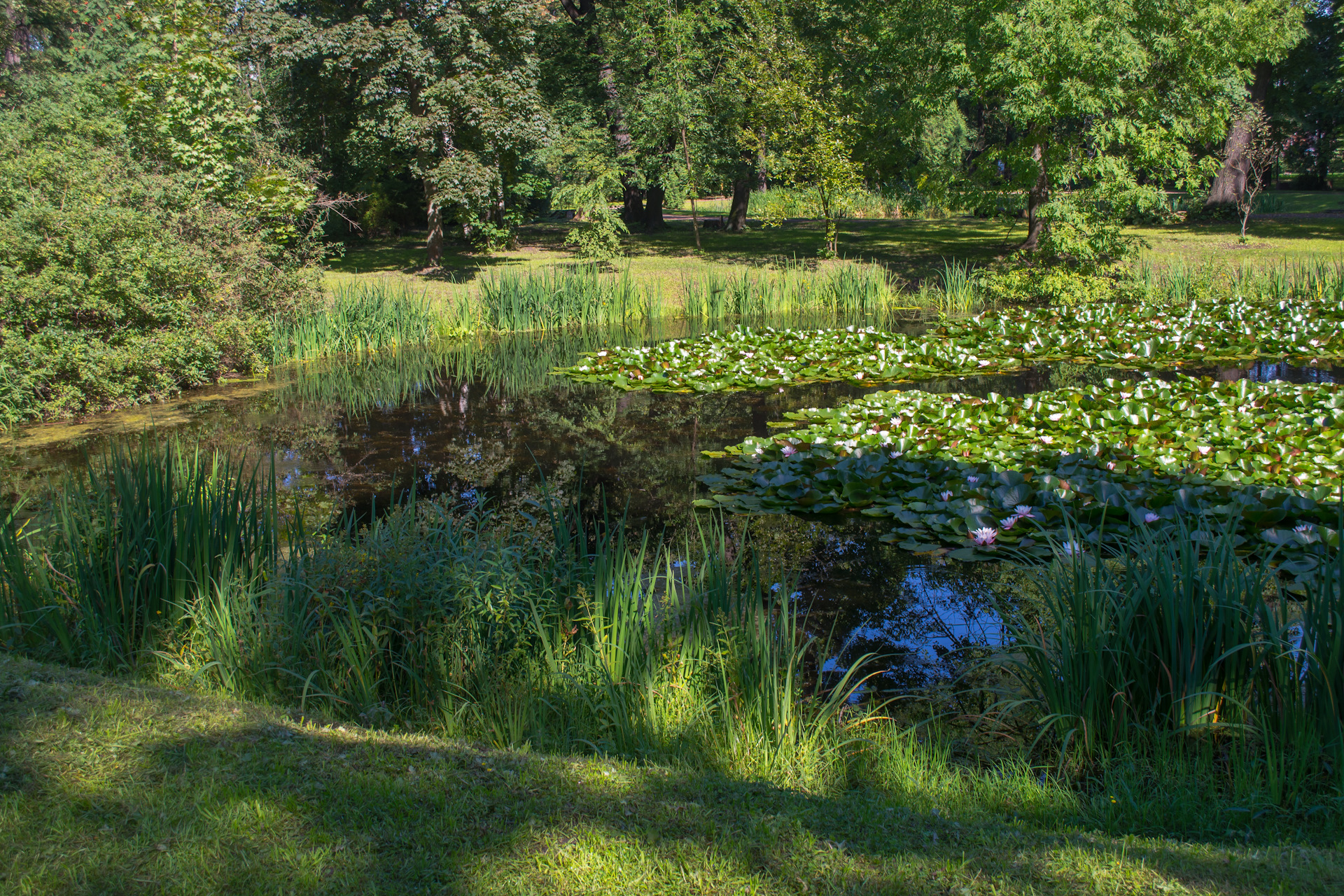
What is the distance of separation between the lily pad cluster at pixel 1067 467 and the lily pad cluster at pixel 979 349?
2670 mm

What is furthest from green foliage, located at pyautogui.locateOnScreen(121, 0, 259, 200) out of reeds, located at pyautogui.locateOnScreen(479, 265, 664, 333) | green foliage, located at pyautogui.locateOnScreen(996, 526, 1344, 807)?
green foliage, located at pyautogui.locateOnScreen(996, 526, 1344, 807)

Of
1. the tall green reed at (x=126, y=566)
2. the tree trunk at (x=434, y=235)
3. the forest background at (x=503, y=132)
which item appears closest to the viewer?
the tall green reed at (x=126, y=566)

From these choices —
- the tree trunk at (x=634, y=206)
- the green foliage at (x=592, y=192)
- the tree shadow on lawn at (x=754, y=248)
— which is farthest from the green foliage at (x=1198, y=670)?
the tree trunk at (x=634, y=206)

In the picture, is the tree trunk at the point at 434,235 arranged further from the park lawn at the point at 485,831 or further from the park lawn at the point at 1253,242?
the park lawn at the point at 485,831

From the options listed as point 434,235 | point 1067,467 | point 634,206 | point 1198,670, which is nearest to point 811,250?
point 434,235

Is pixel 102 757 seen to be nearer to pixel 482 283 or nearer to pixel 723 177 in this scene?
pixel 482 283

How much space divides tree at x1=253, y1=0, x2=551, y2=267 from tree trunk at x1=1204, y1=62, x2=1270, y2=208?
863 inches

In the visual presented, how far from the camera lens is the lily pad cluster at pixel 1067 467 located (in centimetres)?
574

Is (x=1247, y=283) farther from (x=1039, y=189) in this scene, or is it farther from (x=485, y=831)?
(x=485, y=831)

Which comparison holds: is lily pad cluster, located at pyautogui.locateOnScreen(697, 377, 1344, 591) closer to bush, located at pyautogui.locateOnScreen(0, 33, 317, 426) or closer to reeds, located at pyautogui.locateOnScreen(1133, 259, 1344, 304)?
bush, located at pyautogui.locateOnScreen(0, 33, 317, 426)

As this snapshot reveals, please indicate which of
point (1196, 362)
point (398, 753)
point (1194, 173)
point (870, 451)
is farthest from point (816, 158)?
point (398, 753)

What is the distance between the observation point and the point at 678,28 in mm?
22844

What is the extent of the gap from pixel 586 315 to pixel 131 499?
1261cm

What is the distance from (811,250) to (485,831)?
79.6ft
